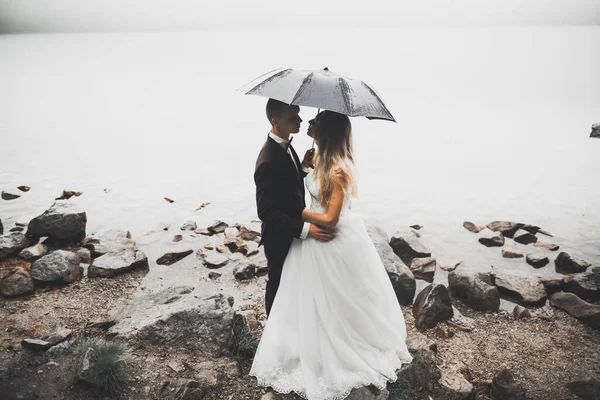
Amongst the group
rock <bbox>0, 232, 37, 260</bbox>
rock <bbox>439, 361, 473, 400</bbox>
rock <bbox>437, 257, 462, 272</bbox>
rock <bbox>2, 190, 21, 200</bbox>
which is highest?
rock <bbox>2, 190, 21, 200</bbox>

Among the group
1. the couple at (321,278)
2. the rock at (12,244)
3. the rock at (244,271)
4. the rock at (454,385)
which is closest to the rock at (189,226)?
the rock at (244,271)

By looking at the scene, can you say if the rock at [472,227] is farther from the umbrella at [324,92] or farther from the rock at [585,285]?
the umbrella at [324,92]

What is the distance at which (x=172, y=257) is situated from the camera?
7.46 metres

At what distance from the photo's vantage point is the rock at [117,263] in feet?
21.2

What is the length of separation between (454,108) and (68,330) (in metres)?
34.3

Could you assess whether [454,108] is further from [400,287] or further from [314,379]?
[314,379]

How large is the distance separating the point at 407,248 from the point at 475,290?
6.05 ft

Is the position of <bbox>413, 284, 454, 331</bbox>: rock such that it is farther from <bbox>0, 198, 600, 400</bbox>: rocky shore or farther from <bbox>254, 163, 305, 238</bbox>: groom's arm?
<bbox>254, 163, 305, 238</bbox>: groom's arm

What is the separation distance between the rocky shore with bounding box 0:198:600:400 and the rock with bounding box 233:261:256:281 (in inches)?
0.8

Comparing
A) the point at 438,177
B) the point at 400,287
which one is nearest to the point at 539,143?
the point at 438,177

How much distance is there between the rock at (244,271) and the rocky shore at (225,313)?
2 centimetres

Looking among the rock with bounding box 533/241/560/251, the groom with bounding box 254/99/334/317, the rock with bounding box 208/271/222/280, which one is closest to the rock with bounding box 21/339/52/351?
the groom with bounding box 254/99/334/317

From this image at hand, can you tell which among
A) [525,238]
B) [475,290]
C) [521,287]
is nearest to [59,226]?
[475,290]

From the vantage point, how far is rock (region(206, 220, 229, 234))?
8727mm
